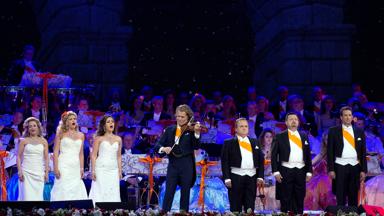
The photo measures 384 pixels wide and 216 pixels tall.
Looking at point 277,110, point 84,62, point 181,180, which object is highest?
point 84,62

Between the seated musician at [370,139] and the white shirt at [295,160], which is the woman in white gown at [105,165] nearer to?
the white shirt at [295,160]

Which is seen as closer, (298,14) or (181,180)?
(181,180)

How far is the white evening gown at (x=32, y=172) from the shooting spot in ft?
38.5

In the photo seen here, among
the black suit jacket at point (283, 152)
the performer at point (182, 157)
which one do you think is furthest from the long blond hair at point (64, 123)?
the black suit jacket at point (283, 152)

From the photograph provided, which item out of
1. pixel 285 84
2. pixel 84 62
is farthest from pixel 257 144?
pixel 84 62

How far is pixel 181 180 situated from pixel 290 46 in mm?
6928

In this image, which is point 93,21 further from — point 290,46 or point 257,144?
point 257,144

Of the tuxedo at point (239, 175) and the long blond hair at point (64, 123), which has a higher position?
the long blond hair at point (64, 123)

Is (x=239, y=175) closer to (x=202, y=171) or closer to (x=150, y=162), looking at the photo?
(x=202, y=171)

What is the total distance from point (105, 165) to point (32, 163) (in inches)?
37.3

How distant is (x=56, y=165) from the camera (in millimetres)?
11602

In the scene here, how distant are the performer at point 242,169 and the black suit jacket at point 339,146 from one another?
0.90 m

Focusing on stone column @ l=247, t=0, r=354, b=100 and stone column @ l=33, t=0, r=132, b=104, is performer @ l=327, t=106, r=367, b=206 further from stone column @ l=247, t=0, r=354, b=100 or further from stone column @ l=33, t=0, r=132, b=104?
stone column @ l=33, t=0, r=132, b=104

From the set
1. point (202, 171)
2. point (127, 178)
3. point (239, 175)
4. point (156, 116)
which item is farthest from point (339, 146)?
point (156, 116)
